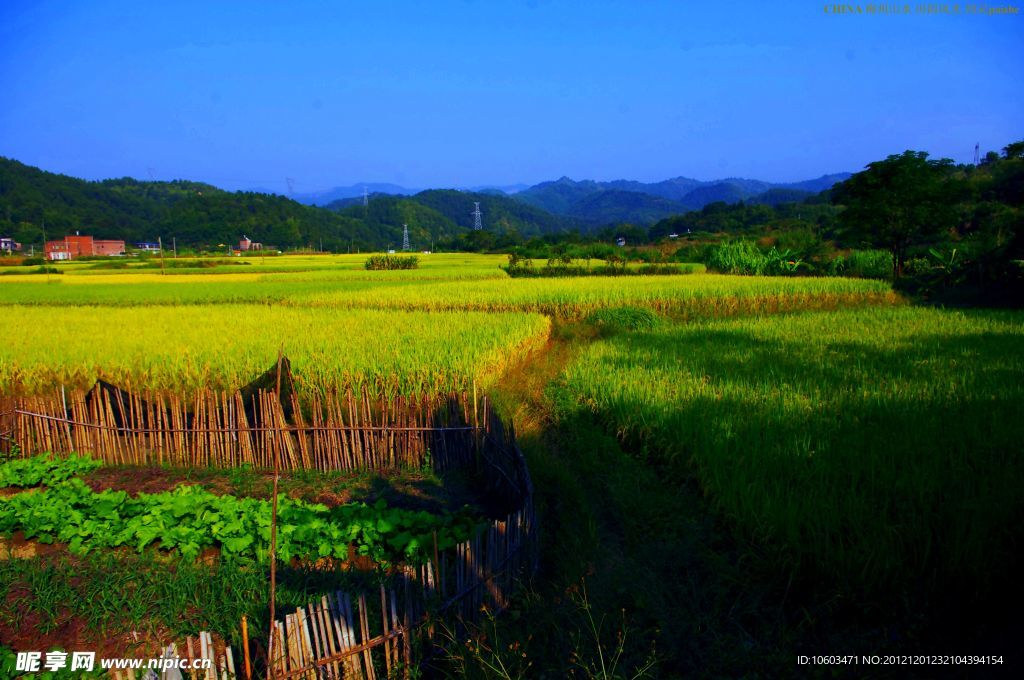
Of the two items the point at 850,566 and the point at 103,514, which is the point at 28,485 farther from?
the point at 850,566

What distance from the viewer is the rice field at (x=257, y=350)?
23.8ft

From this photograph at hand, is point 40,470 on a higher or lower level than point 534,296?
lower

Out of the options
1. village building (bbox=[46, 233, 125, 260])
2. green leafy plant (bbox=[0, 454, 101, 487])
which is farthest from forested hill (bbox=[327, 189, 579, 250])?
green leafy plant (bbox=[0, 454, 101, 487])

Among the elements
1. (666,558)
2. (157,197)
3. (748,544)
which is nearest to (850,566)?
(748,544)

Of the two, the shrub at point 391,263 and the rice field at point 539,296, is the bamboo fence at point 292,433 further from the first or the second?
the shrub at point 391,263

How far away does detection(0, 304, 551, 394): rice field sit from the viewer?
7242 mm

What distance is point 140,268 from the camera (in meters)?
36.4

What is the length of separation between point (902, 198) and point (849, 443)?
69.6ft

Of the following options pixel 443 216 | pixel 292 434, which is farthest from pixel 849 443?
pixel 443 216

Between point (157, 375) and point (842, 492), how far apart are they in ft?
26.0

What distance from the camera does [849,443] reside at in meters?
4.82

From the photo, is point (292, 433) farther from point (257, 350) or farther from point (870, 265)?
point (870, 265)

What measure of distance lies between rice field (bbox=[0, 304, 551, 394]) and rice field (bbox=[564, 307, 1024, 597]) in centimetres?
184

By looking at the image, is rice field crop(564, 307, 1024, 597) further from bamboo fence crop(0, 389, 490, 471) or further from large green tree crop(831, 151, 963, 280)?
large green tree crop(831, 151, 963, 280)
